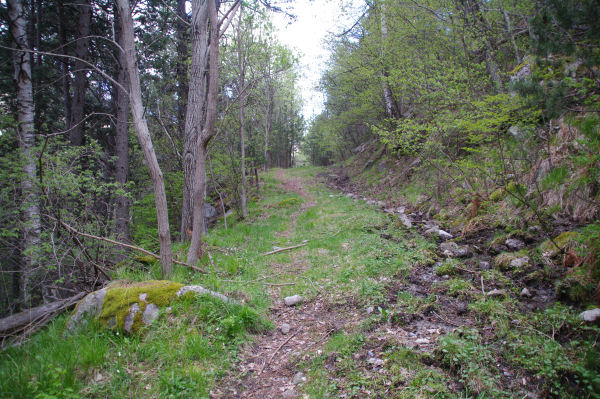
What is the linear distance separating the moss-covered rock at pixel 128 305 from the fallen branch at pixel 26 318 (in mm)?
630

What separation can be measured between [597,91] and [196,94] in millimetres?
6201

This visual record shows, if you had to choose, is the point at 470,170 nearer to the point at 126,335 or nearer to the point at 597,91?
the point at 597,91

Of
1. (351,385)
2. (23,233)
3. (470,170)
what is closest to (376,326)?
(351,385)

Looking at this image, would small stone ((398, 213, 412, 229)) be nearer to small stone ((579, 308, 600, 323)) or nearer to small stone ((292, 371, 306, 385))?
small stone ((579, 308, 600, 323))

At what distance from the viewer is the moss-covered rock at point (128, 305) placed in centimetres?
320

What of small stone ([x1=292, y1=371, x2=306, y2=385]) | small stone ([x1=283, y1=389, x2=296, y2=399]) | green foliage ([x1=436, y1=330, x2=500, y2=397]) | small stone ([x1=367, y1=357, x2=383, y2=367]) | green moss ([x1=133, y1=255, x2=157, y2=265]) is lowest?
small stone ([x1=283, y1=389, x2=296, y2=399])

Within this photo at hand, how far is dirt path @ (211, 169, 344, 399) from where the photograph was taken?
2680 mm

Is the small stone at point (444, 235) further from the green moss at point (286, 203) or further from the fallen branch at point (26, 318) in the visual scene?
the green moss at point (286, 203)

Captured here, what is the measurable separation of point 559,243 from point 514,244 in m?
0.70

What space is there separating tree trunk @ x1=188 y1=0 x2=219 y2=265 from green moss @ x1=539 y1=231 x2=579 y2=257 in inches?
200

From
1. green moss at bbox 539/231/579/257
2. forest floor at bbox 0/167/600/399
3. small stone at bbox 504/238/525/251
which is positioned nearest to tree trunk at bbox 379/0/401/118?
small stone at bbox 504/238/525/251

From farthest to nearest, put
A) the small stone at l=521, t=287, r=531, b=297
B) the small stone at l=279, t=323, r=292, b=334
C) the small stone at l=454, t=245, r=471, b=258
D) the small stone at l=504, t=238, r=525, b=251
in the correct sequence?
the small stone at l=454, t=245, r=471, b=258, the small stone at l=504, t=238, r=525, b=251, the small stone at l=279, t=323, r=292, b=334, the small stone at l=521, t=287, r=531, b=297

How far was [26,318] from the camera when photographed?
3.59 metres

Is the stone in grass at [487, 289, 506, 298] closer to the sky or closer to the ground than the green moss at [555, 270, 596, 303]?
closer to the ground
